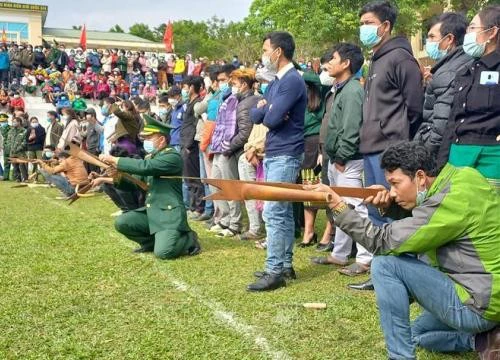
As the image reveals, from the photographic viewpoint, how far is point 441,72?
16.2 feet

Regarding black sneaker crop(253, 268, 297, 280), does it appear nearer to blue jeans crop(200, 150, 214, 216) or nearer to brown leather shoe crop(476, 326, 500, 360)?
brown leather shoe crop(476, 326, 500, 360)

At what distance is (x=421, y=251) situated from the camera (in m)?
3.24

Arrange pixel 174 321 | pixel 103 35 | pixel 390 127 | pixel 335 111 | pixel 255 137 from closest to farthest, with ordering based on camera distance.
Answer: pixel 174 321 → pixel 390 127 → pixel 335 111 → pixel 255 137 → pixel 103 35

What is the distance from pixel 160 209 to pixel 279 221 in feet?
6.10

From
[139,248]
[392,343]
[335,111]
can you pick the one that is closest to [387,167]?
[392,343]

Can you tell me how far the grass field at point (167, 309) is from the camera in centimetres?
387

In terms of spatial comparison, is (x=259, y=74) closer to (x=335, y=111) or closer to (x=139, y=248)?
(x=335, y=111)

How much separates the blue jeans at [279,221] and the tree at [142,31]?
8925cm

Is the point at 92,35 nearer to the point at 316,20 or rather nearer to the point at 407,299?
the point at 316,20

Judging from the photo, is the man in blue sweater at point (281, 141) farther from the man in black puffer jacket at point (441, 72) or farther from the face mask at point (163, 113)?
the face mask at point (163, 113)

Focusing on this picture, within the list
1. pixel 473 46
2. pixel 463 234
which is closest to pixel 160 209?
Answer: pixel 473 46

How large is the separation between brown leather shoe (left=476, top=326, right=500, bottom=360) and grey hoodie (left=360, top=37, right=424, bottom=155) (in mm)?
2140

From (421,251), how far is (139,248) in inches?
170

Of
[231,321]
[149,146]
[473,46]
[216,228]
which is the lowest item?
[216,228]
